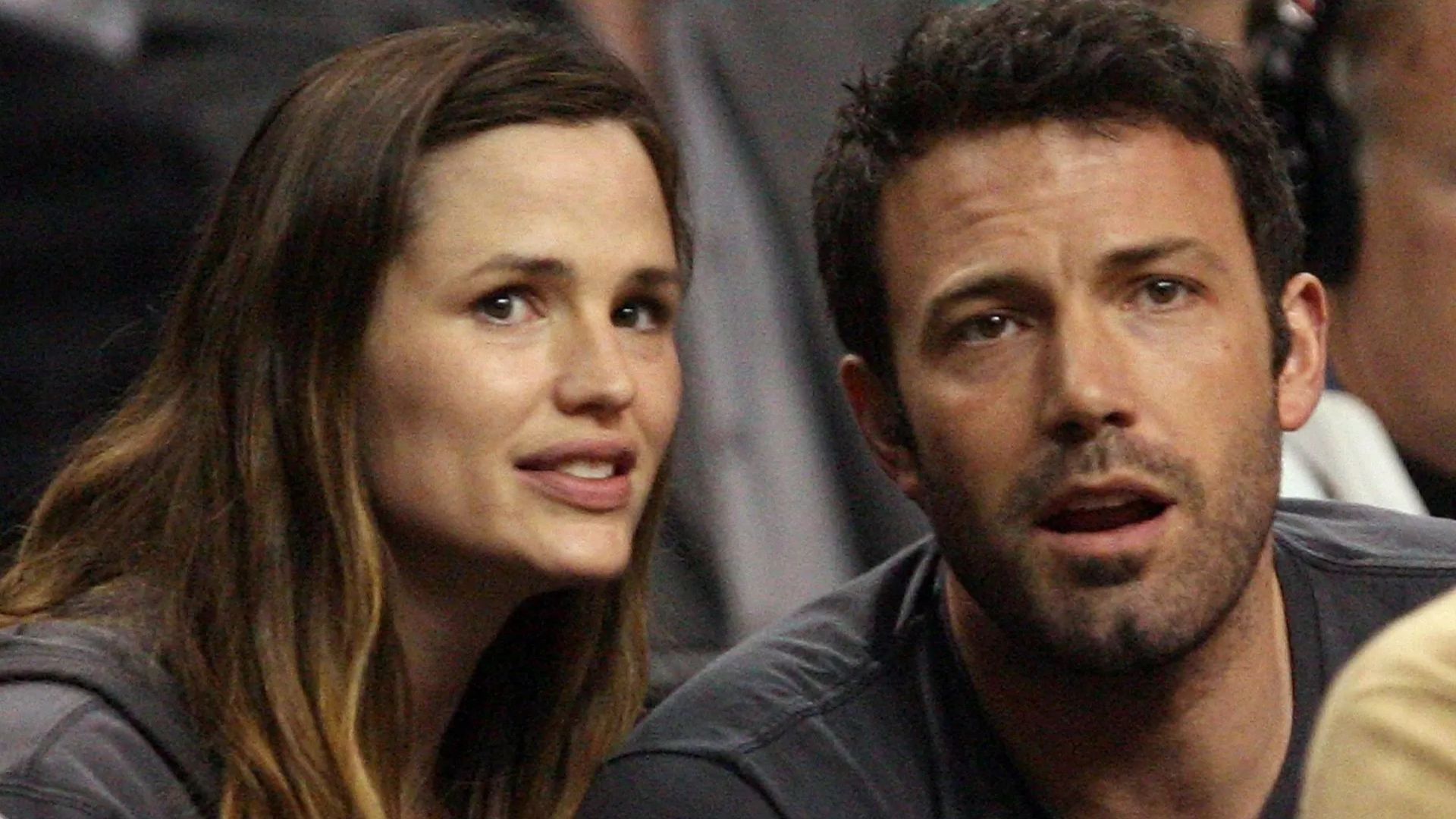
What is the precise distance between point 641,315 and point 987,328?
1.17 feet

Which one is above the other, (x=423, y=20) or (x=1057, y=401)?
(x=423, y=20)

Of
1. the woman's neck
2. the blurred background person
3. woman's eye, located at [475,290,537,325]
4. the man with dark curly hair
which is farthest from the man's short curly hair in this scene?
the blurred background person

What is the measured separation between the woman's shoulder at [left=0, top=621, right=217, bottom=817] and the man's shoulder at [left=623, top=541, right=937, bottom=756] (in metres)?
0.40

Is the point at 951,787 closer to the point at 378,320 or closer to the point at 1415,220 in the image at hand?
the point at 378,320

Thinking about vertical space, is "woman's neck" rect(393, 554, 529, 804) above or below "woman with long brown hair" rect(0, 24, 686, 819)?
below

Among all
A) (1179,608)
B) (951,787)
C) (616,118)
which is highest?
(616,118)

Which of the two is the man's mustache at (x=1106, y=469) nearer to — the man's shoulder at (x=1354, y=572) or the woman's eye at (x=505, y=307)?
the man's shoulder at (x=1354, y=572)

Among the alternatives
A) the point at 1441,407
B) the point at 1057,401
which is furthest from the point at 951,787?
the point at 1441,407

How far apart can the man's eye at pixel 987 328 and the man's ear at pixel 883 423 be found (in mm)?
128

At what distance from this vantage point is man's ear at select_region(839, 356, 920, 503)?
249 cm

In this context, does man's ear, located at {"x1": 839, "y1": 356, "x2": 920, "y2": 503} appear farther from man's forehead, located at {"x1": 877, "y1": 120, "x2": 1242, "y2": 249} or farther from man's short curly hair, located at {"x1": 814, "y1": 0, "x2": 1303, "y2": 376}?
man's forehead, located at {"x1": 877, "y1": 120, "x2": 1242, "y2": 249}

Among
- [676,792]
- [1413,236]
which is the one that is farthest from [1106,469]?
[1413,236]

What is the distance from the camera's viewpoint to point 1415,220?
10.4ft

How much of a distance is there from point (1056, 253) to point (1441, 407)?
1.05 meters
